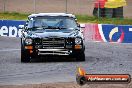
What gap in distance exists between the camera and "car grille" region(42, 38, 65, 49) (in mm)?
17141

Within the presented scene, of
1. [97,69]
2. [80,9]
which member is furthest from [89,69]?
[80,9]

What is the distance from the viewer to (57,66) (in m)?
16.3

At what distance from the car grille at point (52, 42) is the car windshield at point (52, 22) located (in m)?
1.03

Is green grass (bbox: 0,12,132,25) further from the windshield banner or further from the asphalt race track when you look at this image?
the asphalt race track

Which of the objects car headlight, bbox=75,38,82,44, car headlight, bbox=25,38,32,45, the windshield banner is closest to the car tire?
car headlight, bbox=75,38,82,44

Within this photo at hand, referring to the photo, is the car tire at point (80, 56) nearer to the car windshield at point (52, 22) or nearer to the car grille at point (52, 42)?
the car grille at point (52, 42)

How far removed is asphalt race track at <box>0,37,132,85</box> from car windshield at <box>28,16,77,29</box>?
3.62 ft

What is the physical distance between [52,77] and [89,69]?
79.0 inches

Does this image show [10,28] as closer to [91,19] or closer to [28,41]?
[91,19]

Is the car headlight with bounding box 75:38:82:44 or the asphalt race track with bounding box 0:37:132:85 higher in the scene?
the car headlight with bounding box 75:38:82:44

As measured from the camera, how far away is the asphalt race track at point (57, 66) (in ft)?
44.7

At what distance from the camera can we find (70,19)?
1883 cm

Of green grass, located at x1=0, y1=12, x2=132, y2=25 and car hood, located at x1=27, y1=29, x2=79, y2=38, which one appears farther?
green grass, located at x1=0, y1=12, x2=132, y2=25

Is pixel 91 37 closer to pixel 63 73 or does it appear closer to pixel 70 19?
pixel 70 19
